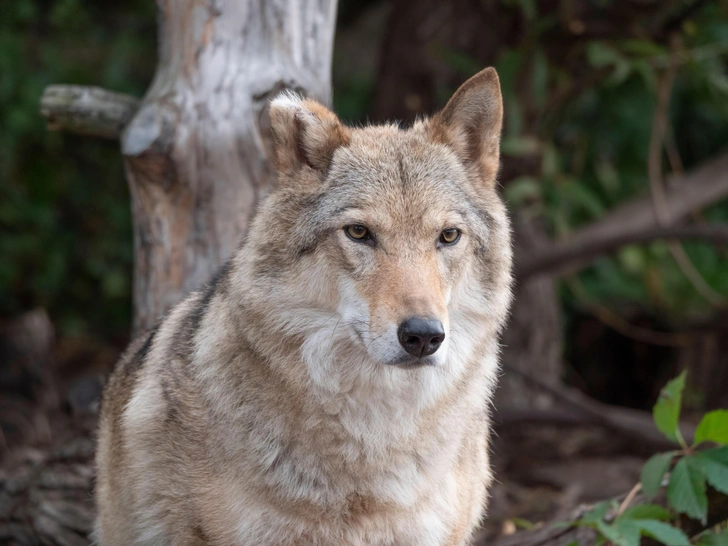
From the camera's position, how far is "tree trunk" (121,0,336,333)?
15.4 ft

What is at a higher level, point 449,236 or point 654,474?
point 449,236

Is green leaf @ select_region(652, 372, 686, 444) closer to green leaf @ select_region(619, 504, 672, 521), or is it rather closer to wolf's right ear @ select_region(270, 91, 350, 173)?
green leaf @ select_region(619, 504, 672, 521)

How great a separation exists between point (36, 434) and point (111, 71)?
3492 mm

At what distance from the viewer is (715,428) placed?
3.76m

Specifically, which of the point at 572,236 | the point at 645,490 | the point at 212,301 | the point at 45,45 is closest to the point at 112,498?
the point at 212,301

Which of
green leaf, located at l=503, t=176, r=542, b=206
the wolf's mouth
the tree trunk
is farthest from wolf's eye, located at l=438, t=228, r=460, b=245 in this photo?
green leaf, located at l=503, t=176, r=542, b=206

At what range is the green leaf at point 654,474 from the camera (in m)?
3.87

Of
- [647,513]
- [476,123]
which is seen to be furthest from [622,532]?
[476,123]

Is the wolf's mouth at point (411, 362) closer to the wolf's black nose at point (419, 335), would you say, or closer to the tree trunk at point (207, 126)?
the wolf's black nose at point (419, 335)

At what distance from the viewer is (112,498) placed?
13.0 feet

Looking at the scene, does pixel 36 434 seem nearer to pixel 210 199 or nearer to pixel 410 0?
pixel 210 199

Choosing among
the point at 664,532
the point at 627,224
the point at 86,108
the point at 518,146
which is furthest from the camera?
the point at 627,224

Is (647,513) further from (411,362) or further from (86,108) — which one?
(86,108)

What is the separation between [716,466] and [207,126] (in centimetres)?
315
